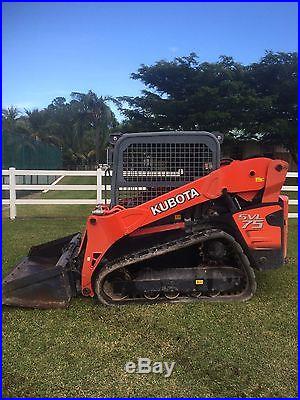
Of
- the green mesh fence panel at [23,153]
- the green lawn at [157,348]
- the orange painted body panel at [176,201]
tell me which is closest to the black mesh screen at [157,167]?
the orange painted body panel at [176,201]

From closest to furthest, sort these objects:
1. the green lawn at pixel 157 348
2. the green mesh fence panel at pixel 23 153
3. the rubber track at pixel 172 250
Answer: the green lawn at pixel 157 348 → the rubber track at pixel 172 250 → the green mesh fence panel at pixel 23 153

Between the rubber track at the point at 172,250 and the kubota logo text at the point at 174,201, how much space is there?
37 cm

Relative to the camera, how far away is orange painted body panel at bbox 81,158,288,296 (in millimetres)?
4539

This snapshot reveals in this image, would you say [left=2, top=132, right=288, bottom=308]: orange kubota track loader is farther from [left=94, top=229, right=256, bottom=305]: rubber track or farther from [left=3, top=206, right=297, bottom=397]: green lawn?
[left=3, top=206, right=297, bottom=397]: green lawn

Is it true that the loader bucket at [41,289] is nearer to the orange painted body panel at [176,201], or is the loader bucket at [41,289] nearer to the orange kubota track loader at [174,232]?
the orange kubota track loader at [174,232]

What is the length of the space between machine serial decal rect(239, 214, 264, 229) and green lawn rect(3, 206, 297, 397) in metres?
0.80

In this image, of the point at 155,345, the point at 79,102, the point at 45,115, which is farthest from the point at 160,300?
the point at 45,115

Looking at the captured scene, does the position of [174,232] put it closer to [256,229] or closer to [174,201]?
[174,201]

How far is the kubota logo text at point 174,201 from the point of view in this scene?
180 inches

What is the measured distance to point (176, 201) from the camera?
459cm

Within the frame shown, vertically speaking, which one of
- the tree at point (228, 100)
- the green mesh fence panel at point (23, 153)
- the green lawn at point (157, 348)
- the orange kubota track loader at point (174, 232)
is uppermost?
the tree at point (228, 100)

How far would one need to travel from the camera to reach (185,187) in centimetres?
458

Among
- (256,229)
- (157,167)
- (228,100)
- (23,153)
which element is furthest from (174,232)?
(228,100)

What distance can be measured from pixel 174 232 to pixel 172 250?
1.14 ft
